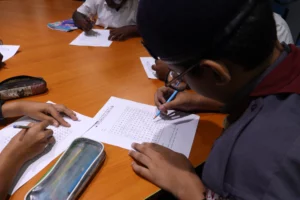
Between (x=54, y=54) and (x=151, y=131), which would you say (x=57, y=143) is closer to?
(x=151, y=131)

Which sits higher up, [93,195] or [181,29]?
[181,29]

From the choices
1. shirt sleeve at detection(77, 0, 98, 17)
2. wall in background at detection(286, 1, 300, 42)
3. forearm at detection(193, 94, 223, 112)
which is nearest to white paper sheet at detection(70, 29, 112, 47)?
shirt sleeve at detection(77, 0, 98, 17)

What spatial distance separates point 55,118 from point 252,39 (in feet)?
2.21

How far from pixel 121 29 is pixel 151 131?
0.94 metres

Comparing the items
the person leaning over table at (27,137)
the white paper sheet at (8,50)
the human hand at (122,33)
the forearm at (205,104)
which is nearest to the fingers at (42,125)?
the person leaning over table at (27,137)

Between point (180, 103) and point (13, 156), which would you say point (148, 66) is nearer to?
point (180, 103)

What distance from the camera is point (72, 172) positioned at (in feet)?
2.30

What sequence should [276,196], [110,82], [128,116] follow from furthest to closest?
[110,82] < [128,116] < [276,196]

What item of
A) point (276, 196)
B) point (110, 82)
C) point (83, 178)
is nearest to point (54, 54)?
point (110, 82)

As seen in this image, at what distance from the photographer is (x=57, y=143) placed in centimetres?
83

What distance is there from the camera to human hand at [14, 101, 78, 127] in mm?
909

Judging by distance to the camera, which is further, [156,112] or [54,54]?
[54,54]

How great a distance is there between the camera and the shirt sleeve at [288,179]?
1.72 ft

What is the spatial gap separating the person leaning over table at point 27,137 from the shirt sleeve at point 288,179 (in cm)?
62
